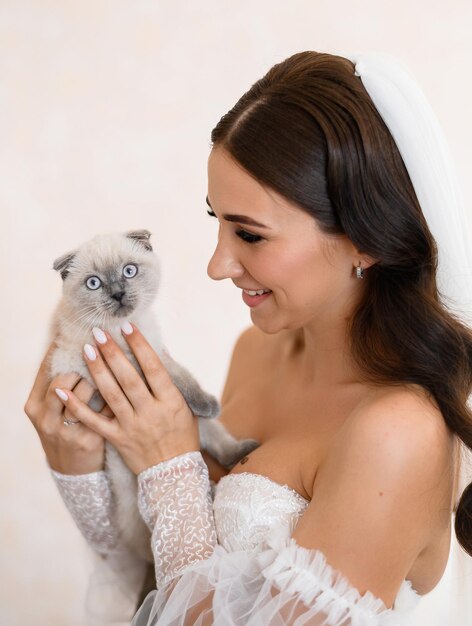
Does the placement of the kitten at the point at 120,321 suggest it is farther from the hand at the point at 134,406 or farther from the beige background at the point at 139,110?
the beige background at the point at 139,110

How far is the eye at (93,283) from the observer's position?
1414 mm

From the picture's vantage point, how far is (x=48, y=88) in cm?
237

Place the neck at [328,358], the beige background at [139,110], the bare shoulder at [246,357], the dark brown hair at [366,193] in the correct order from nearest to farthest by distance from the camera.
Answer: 1. the dark brown hair at [366,193]
2. the neck at [328,358]
3. the bare shoulder at [246,357]
4. the beige background at [139,110]

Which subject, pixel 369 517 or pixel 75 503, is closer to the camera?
pixel 369 517

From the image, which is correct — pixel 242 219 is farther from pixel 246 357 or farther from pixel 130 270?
pixel 246 357

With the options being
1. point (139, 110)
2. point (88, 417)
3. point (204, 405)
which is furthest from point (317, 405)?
point (139, 110)

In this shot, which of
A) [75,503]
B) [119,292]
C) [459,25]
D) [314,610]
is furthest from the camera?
[459,25]

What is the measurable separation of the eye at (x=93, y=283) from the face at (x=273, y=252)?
21 centimetres

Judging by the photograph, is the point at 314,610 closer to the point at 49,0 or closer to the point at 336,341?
the point at 336,341

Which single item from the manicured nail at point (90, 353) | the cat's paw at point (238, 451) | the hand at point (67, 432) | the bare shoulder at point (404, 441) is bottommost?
the cat's paw at point (238, 451)

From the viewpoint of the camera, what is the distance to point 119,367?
57.1 inches

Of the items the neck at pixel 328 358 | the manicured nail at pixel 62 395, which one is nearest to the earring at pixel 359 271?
the neck at pixel 328 358

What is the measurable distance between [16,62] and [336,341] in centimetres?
143

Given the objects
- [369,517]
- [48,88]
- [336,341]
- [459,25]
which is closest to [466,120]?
[459,25]
